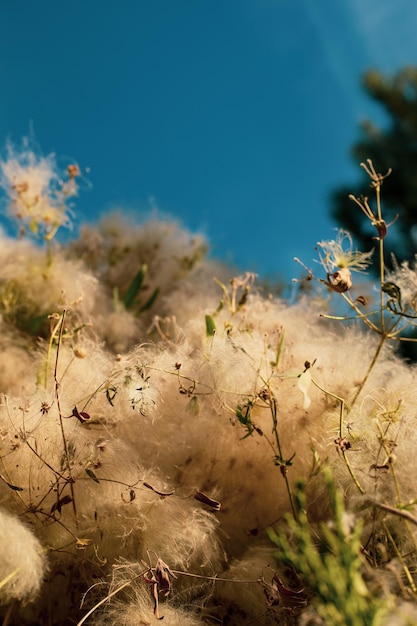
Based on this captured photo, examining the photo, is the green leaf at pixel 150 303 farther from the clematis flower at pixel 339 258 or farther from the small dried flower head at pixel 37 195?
the clematis flower at pixel 339 258

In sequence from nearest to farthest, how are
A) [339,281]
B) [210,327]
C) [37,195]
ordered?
[339,281], [210,327], [37,195]

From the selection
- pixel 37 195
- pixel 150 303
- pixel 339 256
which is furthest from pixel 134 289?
pixel 339 256

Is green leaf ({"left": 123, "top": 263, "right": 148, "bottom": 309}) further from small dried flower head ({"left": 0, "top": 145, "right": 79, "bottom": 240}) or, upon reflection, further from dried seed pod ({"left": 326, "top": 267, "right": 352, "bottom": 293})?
dried seed pod ({"left": 326, "top": 267, "right": 352, "bottom": 293})

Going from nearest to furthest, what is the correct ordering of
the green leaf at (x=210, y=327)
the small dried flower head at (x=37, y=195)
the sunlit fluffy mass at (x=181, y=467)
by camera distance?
the sunlit fluffy mass at (x=181, y=467) < the green leaf at (x=210, y=327) < the small dried flower head at (x=37, y=195)

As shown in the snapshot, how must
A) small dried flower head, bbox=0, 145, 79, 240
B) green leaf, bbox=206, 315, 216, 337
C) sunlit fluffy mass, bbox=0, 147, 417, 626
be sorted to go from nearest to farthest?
sunlit fluffy mass, bbox=0, 147, 417, 626
green leaf, bbox=206, 315, 216, 337
small dried flower head, bbox=0, 145, 79, 240

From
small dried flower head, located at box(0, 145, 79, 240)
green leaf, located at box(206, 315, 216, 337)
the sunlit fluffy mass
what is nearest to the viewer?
the sunlit fluffy mass

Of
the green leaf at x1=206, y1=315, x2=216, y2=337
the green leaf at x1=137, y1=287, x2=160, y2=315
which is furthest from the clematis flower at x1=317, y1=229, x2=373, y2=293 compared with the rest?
the green leaf at x1=137, y1=287, x2=160, y2=315

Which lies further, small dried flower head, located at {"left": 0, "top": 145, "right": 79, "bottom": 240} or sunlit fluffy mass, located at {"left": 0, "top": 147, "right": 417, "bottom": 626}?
small dried flower head, located at {"left": 0, "top": 145, "right": 79, "bottom": 240}

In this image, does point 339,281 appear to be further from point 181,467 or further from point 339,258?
point 181,467

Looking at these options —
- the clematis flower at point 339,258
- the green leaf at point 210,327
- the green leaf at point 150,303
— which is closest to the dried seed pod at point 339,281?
the clematis flower at point 339,258

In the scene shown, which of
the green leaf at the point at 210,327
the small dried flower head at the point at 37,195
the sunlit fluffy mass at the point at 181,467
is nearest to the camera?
the sunlit fluffy mass at the point at 181,467

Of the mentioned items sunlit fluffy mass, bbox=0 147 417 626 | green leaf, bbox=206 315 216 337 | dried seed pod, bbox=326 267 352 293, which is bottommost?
sunlit fluffy mass, bbox=0 147 417 626

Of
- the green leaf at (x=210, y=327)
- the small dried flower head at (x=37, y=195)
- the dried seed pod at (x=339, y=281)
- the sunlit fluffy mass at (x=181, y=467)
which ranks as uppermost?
the small dried flower head at (x=37, y=195)

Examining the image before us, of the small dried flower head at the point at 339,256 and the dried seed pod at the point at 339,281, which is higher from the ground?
the small dried flower head at the point at 339,256
